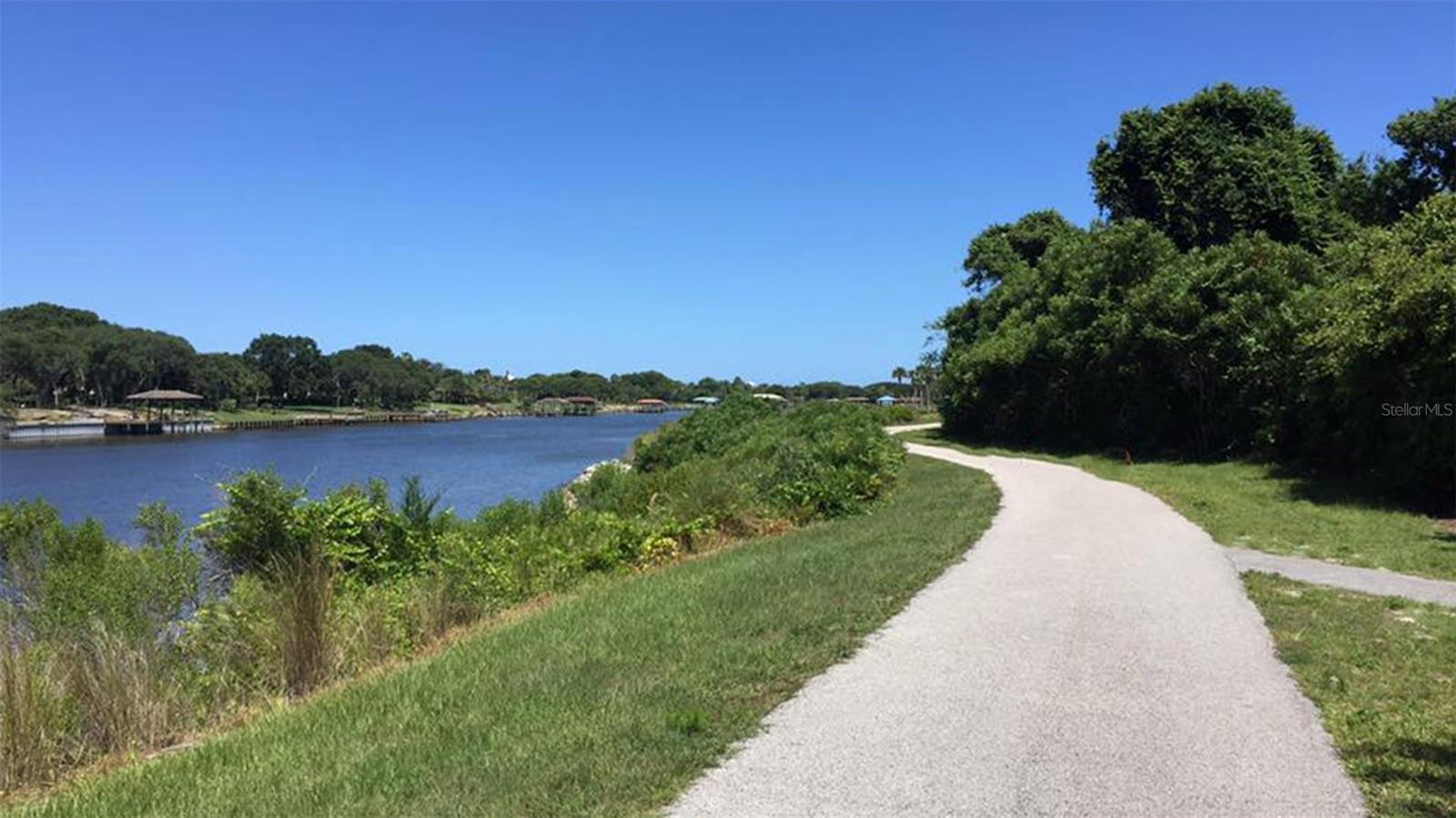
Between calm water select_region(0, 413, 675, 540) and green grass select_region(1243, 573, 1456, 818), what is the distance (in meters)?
17.4

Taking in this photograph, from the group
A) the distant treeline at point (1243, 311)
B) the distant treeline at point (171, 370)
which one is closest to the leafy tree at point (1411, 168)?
the distant treeline at point (1243, 311)

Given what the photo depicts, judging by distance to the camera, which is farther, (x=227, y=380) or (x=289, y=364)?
(x=289, y=364)

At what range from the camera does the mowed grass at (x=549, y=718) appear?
470 cm

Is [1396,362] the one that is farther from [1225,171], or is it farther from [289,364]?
[289,364]

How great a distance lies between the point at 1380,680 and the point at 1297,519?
1069cm

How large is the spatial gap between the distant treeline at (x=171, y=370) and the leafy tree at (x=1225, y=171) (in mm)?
52214

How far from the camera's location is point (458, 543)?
13.0 meters

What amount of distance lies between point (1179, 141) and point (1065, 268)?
20.2ft

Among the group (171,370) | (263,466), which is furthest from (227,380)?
(263,466)

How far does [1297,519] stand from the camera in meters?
16.2

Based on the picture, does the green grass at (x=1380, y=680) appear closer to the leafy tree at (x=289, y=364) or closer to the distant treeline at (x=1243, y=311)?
the distant treeline at (x=1243, y=311)

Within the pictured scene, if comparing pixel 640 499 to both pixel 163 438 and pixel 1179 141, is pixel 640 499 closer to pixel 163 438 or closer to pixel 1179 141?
pixel 1179 141

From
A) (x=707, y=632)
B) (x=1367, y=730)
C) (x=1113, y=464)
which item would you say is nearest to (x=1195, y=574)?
Answer: (x=1367, y=730)

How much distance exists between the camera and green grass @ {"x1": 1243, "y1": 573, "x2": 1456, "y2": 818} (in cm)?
480
